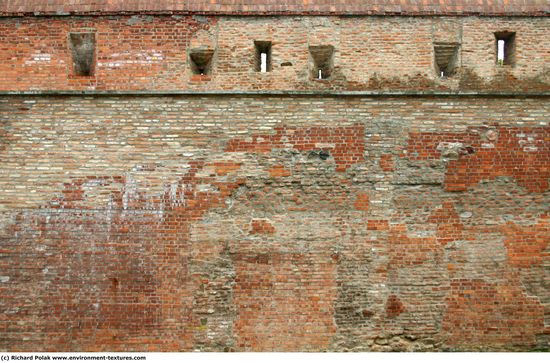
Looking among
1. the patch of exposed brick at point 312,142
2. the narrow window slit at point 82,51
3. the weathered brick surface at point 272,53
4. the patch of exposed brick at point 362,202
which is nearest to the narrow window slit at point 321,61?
the weathered brick surface at point 272,53

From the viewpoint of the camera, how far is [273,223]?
8508 millimetres

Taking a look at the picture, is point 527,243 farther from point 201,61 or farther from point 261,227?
point 201,61

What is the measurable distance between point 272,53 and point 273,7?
2.15 feet

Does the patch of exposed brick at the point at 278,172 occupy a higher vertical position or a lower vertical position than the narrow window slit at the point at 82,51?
lower

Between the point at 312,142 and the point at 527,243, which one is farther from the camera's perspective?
the point at 312,142

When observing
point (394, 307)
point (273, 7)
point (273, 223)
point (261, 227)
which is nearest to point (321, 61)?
point (273, 7)

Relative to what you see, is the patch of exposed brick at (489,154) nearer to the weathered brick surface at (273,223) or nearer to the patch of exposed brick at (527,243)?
the weathered brick surface at (273,223)

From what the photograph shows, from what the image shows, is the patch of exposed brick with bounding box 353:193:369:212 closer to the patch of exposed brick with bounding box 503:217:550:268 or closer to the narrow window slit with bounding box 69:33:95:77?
the patch of exposed brick with bounding box 503:217:550:268

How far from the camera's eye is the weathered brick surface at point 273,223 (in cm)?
838

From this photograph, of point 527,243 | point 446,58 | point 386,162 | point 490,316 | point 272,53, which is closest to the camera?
point 490,316

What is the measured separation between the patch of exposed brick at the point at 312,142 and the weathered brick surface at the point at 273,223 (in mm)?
19

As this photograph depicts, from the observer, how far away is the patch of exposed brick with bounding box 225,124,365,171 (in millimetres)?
8602

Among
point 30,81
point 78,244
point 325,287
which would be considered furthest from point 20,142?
point 325,287

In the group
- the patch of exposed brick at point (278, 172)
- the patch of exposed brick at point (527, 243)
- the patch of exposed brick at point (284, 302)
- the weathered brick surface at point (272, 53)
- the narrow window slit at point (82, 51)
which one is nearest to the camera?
the patch of exposed brick at point (284, 302)
